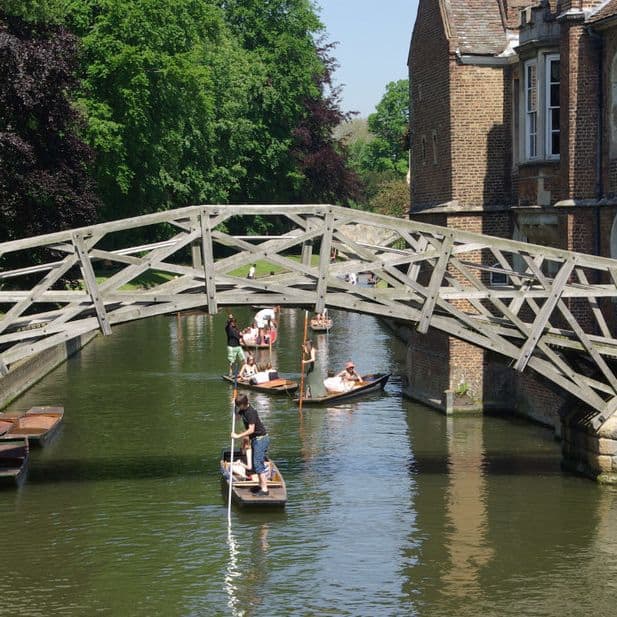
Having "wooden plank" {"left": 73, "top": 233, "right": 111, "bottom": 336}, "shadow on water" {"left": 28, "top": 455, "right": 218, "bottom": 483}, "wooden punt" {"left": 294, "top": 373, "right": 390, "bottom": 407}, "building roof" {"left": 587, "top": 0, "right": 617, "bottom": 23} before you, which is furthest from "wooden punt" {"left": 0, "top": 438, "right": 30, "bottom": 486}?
"building roof" {"left": 587, "top": 0, "right": 617, "bottom": 23}

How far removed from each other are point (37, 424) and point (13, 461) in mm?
3573

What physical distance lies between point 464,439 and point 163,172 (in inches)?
1270

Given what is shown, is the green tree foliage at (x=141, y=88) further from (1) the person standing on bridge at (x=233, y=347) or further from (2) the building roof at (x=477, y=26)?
(2) the building roof at (x=477, y=26)

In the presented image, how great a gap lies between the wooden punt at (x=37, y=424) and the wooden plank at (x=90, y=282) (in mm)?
5097

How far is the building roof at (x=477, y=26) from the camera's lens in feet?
91.8

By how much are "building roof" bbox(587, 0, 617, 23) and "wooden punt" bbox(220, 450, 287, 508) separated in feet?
30.7

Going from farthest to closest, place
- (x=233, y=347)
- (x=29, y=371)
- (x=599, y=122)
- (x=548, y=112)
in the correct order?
(x=233, y=347), (x=29, y=371), (x=548, y=112), (x=599, y=122)

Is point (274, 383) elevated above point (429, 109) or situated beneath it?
situated beneath

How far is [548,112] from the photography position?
2553 centimetres

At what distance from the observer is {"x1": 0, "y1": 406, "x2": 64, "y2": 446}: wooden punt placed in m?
25.3

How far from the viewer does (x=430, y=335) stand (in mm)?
29719

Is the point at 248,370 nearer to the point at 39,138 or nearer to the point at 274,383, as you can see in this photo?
the point at 274,383

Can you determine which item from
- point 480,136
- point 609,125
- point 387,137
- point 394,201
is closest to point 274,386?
point 480,136

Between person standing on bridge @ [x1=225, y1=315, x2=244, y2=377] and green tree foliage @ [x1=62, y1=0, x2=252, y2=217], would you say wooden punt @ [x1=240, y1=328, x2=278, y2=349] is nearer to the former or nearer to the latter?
person standing on bridge @ [x1=225, y1=315, x2=244, y2=377]
